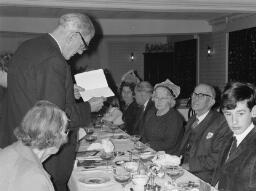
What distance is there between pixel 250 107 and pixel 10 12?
217 inches

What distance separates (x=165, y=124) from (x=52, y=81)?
66.8 inches

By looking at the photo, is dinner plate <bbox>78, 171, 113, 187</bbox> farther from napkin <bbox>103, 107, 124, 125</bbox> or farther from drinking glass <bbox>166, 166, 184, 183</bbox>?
napkin <bbox>103, 107, 124, 125</bbox>

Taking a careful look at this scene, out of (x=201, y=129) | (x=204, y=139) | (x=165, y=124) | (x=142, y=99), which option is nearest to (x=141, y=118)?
(x=142, y=99)

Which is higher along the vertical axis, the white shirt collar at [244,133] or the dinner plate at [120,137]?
the white shirt collar at [244,133]

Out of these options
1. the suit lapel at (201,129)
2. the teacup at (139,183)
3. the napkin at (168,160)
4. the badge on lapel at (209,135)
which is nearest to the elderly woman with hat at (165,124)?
the suit lapel at (201,129)

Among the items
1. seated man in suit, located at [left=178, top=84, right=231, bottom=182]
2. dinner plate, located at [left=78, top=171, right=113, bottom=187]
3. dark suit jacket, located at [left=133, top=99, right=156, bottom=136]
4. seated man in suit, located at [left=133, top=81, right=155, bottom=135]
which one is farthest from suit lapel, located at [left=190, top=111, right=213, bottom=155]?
seated man in suit, located at [left=133, top=81, right=155, bottom=135]

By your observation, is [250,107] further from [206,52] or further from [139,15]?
[206,52]

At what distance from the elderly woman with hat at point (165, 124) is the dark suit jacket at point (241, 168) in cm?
130

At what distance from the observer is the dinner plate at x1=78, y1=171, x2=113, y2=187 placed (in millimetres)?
2168

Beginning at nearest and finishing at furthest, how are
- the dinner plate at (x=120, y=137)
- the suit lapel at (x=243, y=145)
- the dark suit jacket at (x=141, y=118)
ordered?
the suit lapel at (x=243, y=145)
the dinner plate at (x=120, y=137)
the dark suit jacket at (x=141, y=118)

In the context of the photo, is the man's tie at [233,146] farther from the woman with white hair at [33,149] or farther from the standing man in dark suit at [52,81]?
the woman with white hair at [33,149]

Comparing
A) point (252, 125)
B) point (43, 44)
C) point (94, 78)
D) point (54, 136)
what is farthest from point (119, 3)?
point (54, 136)

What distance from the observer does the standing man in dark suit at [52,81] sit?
2.12 meters

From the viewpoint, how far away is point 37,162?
58.9 inches
